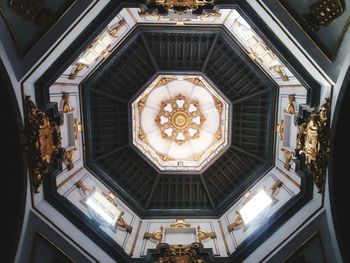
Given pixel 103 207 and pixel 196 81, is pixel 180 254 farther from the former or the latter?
pixel 196 81

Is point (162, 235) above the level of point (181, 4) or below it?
below

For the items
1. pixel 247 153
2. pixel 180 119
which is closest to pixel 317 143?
pixel 247 153

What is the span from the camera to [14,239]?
10984 millimetres

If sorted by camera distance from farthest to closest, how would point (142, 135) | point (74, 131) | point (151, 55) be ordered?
point (142, 135) → point (151, 55) → point (74, 131)

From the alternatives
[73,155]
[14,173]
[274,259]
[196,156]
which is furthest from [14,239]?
[196,156]

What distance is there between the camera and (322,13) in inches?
400

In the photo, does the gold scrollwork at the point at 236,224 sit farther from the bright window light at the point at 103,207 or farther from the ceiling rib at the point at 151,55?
the ceiling rib at the point at 151,55

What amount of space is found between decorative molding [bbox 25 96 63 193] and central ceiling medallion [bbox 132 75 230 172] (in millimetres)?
7001

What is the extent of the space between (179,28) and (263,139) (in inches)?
260

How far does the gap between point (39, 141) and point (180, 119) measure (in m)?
11.7

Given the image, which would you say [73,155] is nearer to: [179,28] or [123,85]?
[123,85]

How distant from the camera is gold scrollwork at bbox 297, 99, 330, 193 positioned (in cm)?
1104

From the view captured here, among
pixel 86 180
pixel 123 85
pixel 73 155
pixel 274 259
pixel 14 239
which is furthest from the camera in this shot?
pixel 123 85

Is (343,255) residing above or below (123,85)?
below
